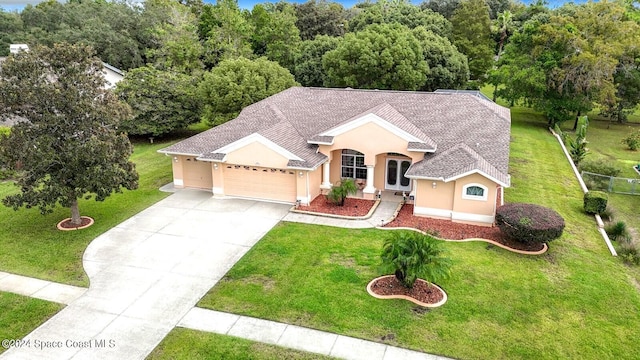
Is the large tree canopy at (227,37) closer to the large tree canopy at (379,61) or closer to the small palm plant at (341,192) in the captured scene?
the large tree canopy at (379,61)

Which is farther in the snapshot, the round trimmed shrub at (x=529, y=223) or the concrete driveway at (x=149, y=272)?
the round trimmed shrub at (x=529, y=223)

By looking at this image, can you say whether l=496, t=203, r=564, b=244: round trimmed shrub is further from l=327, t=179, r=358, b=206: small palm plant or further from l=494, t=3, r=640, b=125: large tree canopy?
l=494, t=3, r=640, b=125: large tree canopy

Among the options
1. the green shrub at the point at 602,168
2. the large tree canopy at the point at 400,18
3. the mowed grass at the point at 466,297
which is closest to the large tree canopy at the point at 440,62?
the large tree canopy at the point at 400,18

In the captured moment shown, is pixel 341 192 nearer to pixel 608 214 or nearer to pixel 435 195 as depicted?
pixel 435 195

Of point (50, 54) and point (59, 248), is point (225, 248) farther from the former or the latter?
point (50, 54)

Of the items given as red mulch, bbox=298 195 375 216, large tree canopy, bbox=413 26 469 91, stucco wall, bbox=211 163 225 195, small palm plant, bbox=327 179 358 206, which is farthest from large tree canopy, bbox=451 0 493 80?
stucco wall, bbox=211 163 225 195

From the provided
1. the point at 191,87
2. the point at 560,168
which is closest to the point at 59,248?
the point at 191,87

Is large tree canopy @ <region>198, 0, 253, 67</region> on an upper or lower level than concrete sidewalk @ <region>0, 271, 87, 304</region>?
upper

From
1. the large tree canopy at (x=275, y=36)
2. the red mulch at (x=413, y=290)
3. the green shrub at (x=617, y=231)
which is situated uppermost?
the large tree canopy at (x=275, y=36)
